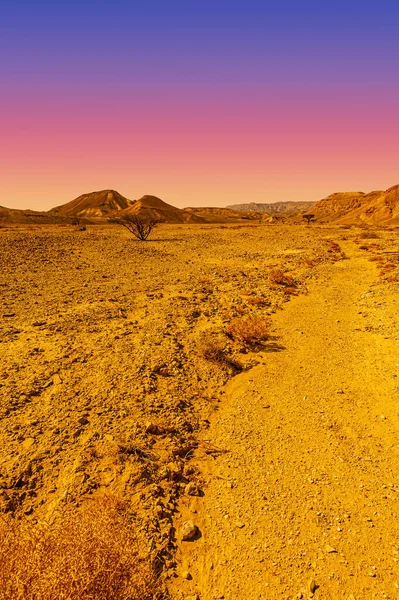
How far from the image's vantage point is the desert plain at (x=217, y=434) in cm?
436

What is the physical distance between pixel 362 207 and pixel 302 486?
14544cm

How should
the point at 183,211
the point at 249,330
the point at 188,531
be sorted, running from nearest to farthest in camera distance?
1. the point at 188,531
2. the point at 249,330
3. the point at 183,211

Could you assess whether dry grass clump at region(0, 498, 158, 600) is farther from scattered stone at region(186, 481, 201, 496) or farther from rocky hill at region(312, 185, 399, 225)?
rocky hill at region(312, 185, 399, 225)

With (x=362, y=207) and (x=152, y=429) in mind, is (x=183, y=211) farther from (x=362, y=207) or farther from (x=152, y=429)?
(x=152, y=429)

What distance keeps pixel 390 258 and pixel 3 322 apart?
77.8 ft

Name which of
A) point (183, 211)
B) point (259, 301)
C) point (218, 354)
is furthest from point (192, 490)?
point (183, 211)

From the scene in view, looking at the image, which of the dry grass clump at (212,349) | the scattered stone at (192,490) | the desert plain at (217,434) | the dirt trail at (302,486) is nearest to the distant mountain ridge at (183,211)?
the desert plain at (217,434)

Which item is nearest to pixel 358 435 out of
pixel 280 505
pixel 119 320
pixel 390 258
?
pixel 280 505

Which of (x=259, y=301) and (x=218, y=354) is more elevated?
(x=259, y=301)

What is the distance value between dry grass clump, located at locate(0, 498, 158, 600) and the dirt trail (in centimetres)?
70

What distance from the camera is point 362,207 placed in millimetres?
132125

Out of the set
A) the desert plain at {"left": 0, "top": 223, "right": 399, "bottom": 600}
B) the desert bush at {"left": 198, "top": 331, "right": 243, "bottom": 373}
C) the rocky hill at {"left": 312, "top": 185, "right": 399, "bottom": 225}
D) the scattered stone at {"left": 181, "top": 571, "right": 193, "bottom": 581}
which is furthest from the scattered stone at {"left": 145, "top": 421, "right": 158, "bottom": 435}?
the rocky hill at {"left": 312, "top": 185, "right": 399, "bottom": 225}

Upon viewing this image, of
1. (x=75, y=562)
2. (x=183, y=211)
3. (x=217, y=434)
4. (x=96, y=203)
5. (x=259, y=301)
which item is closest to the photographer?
(x=75, y=562)

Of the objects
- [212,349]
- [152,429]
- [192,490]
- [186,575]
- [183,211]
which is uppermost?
[183,211]
